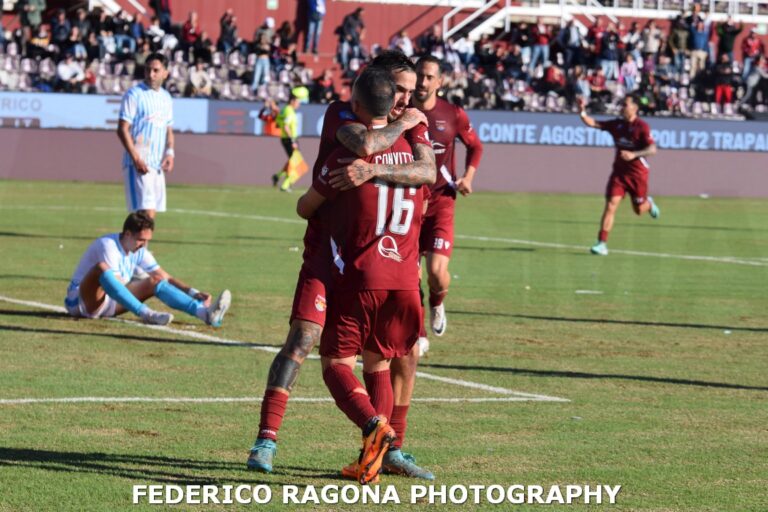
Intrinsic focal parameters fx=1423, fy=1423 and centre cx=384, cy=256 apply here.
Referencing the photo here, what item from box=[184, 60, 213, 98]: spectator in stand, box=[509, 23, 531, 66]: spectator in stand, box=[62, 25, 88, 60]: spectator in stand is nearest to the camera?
box=[62, 25, 88, 60]: spectator in stand

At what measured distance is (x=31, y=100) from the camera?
3631 cm

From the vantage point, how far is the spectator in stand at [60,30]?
39156mm

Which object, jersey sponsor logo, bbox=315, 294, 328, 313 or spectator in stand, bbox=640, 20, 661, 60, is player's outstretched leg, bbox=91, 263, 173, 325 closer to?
jersey sponsor logo, bbox=315, 294, 328, 313

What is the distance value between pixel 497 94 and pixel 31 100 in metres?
13.7

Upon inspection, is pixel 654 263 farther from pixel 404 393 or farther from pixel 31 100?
pixel 31 100

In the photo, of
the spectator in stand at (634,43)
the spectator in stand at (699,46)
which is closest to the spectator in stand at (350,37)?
the spectator in stand at (634,43)

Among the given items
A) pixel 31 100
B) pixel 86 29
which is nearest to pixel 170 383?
pixel 31 100

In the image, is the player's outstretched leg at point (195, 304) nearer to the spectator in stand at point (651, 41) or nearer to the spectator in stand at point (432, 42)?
the spectator in stand at point (432, 42)

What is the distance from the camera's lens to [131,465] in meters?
7.09

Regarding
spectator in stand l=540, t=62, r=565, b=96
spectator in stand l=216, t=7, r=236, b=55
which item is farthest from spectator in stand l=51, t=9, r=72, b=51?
spectator in stand l=540, t=62, r=565, b=96

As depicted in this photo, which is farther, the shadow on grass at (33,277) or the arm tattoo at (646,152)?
the arm tattoo at (646,152)

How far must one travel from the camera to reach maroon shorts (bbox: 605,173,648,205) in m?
22.5

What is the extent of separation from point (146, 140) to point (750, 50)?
Answer: 37.0 meters

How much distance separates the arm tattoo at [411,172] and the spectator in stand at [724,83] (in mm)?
40030
